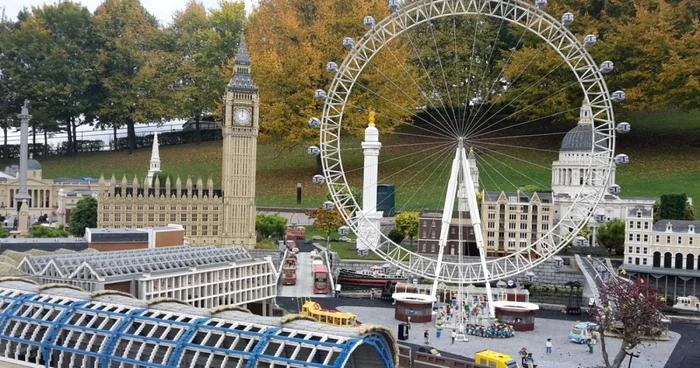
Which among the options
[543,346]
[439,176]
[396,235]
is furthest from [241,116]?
[543,346]

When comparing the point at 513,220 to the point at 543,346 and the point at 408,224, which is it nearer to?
the point at 408,224

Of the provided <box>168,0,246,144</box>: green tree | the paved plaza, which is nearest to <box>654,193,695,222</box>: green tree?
the paved plaza

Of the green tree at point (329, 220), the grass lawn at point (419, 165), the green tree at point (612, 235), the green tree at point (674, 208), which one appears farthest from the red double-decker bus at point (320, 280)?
the green tree at point (674, 208)

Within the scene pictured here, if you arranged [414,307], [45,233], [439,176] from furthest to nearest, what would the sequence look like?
[439,176] → [45,233] → [414,307]

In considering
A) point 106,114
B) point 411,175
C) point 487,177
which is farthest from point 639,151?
point 106,114

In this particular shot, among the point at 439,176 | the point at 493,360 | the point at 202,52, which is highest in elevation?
the point at 202,52

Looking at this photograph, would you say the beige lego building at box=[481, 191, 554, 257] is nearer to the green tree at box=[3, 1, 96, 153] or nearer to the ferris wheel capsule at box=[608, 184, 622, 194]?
the ferris wheel capsule at box=[608, 184, 622, 194]

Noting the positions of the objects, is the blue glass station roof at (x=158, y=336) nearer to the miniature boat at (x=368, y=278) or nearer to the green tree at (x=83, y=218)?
the miniature boat at (x=368, y=278)

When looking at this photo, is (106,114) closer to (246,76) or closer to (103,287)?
(246,76)
